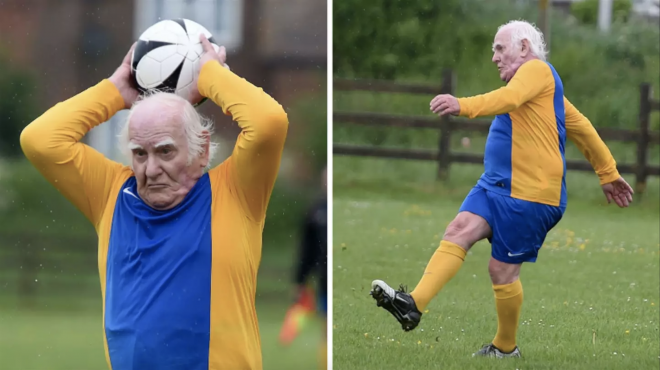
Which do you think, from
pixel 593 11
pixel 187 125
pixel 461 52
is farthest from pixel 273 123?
pixel 593 11

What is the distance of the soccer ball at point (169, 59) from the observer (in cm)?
310

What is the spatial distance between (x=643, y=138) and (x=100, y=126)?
210 inches

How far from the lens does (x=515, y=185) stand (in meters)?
4.14

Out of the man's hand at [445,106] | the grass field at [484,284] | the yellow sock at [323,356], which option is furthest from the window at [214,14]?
the man's hand at [445,106]

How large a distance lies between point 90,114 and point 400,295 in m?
1.55

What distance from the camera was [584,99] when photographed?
34.2 ft

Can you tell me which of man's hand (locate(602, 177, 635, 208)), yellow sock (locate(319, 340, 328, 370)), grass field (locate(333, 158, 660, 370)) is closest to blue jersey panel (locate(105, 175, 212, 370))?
grass field (locate(333, 158, 660, 370))

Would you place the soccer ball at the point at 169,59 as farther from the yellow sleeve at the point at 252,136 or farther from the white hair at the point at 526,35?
the white hair at the point at 526,35

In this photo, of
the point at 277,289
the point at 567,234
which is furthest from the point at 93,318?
the point at 567,234

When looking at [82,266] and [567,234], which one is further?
[82,266]

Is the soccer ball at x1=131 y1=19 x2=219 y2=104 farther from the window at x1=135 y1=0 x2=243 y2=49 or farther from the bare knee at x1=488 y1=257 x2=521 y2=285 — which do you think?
the window at x1=135 y1=0 x2=243 y2=49

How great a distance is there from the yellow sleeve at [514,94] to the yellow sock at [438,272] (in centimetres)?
60

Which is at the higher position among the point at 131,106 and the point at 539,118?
the point at 131,106

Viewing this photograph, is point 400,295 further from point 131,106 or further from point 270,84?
point 270,84
